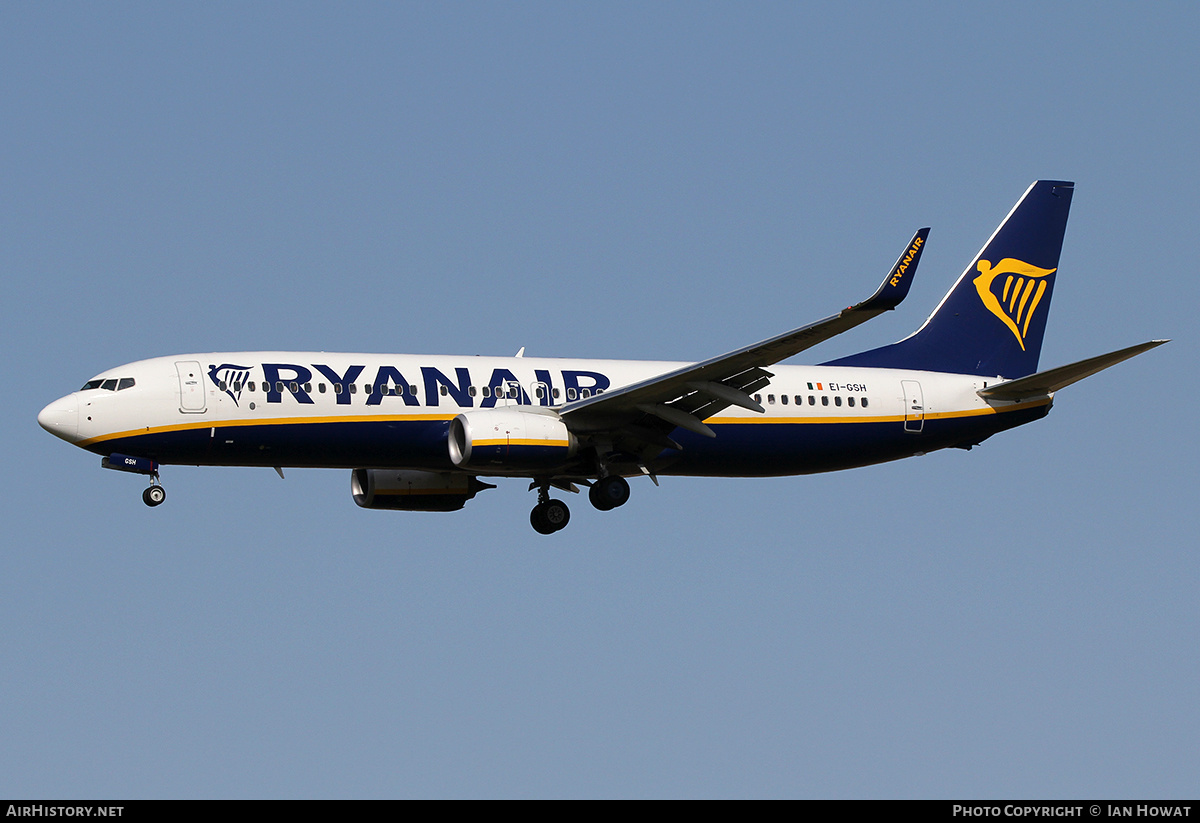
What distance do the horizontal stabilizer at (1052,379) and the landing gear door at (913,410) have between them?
1803 millimetres

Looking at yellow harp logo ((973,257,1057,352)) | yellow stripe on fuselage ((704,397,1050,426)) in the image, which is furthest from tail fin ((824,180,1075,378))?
yellow stripe on fuselage ((704,397,1050,426))

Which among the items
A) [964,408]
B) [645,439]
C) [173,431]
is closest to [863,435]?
[964,408]

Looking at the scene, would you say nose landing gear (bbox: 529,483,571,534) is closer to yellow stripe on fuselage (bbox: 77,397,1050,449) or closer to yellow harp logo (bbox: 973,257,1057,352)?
yellow stripe on fuselage (bbox: 77,397,1050,449)

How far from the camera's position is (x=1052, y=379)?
43.6m

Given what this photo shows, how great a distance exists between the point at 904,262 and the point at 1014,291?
655 inches

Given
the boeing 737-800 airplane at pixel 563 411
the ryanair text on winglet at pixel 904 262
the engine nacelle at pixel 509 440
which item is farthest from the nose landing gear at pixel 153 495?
the ryanair text on winglet at pixel 904 262

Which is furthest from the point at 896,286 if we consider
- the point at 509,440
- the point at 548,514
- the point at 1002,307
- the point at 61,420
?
the point at 61,420

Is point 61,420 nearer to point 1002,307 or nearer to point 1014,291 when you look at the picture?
point 1002,307

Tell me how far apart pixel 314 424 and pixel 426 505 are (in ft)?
21.8

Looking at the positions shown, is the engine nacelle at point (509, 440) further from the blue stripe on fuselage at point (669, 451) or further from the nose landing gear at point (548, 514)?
the nose landing gear at point (548, 514)

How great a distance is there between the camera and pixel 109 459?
38312 millimetres

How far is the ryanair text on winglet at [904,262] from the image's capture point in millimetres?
32969
